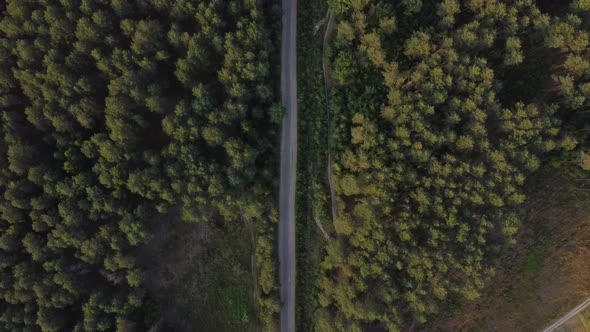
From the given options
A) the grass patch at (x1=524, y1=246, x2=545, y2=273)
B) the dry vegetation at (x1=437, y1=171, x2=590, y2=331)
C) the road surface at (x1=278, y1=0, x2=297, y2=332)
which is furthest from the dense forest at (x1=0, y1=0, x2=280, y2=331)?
the grass patch at (x1=524, y1=246, x2=545, y2=273)

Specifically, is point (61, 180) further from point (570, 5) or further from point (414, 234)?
point (570, 5)

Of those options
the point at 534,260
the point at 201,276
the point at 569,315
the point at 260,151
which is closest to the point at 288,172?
the point at 260,151

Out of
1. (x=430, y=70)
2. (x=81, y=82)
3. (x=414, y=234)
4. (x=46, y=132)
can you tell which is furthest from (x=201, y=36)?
(x=414, y=234)

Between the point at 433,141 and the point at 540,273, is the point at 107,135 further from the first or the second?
the point at 540,273

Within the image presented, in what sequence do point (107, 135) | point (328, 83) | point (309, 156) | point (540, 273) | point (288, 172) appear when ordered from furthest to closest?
1. point (540, 273)
2. point (309, 156)
3. point (288, 172)
4. point (328, 83)
5. point (107, 135)

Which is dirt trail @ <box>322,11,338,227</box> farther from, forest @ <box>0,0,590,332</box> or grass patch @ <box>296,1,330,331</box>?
grass patch @ <box>296,1,330,331</box>
